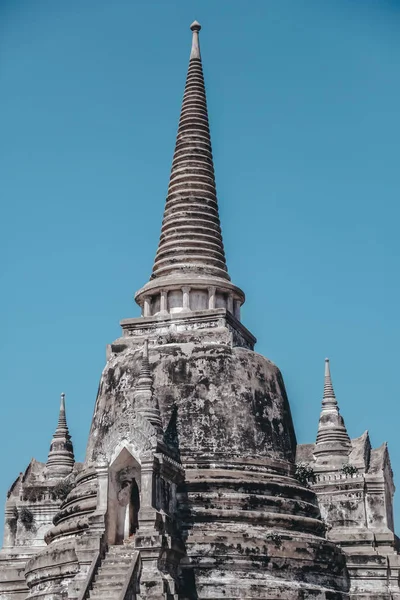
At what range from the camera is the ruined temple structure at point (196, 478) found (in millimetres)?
30125

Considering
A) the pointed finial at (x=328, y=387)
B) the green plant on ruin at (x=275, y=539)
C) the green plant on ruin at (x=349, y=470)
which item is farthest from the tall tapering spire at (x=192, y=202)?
the green plant on ruin at (x=275, y=539)

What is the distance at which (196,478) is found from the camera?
105 feet

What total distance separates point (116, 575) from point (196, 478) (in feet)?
14.4

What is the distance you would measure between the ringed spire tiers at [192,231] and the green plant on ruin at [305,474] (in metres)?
5.82

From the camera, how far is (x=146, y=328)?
120 feet

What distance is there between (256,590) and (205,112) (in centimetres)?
1897

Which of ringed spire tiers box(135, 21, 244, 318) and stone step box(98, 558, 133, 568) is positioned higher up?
ringed spire tiers box(135, 21, 244, 318)

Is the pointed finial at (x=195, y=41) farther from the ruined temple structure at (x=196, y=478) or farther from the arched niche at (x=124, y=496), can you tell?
the arched niche at (x=124, y=496)

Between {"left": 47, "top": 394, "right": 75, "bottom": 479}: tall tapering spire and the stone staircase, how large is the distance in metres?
11.4

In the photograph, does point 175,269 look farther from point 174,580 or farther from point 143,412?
point 174,580

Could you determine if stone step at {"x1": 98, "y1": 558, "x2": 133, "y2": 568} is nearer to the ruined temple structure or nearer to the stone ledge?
the ruined temple structure

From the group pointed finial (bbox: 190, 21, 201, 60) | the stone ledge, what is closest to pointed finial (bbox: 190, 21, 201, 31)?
pointed finial (bbox: 190, 21, 201, 60)

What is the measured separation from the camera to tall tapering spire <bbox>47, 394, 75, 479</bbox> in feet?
135

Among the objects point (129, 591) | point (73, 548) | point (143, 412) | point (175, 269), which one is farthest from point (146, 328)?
point (129, 591)
